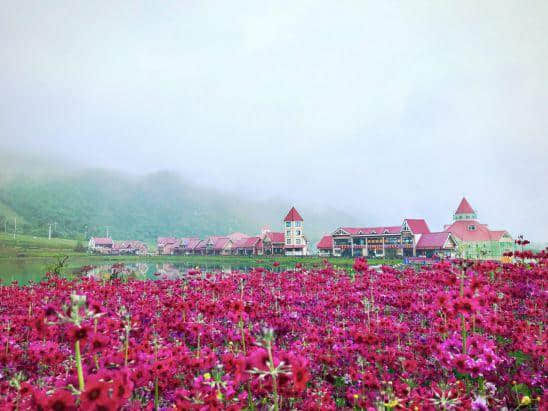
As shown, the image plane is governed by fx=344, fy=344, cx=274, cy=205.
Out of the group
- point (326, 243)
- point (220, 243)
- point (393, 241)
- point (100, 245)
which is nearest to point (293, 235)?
point (326, 243)

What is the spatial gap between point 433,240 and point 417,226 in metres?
5.19

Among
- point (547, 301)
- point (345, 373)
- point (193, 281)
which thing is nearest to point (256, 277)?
point (193, 281)

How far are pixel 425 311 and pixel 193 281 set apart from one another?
10.2 meters

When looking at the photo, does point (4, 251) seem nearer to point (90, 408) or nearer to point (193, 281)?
point (193, 281)

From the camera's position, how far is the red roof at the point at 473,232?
76250 mm

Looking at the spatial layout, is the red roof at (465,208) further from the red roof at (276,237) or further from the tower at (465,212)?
the red roof at (276,237)

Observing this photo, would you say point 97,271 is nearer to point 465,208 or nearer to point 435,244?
point 435,244

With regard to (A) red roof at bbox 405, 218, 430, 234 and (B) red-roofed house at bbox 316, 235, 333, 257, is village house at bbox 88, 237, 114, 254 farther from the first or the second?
(A) red roof at bbox 405, 218, 430, 234

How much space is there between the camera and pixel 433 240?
233 ft

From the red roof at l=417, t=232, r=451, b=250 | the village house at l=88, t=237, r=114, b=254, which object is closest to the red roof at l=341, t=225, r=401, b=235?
the red roof at l=417, t=232, r=451, b=250

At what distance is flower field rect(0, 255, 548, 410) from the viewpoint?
3.31 metres

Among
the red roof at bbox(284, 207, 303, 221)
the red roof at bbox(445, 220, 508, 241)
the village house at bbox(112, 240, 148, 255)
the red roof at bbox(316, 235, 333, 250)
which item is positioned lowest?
the village house at bbox(112, 240, 148, 255)

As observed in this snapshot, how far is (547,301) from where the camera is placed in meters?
9.97

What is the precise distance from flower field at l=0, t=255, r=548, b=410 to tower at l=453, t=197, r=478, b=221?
7834cm
